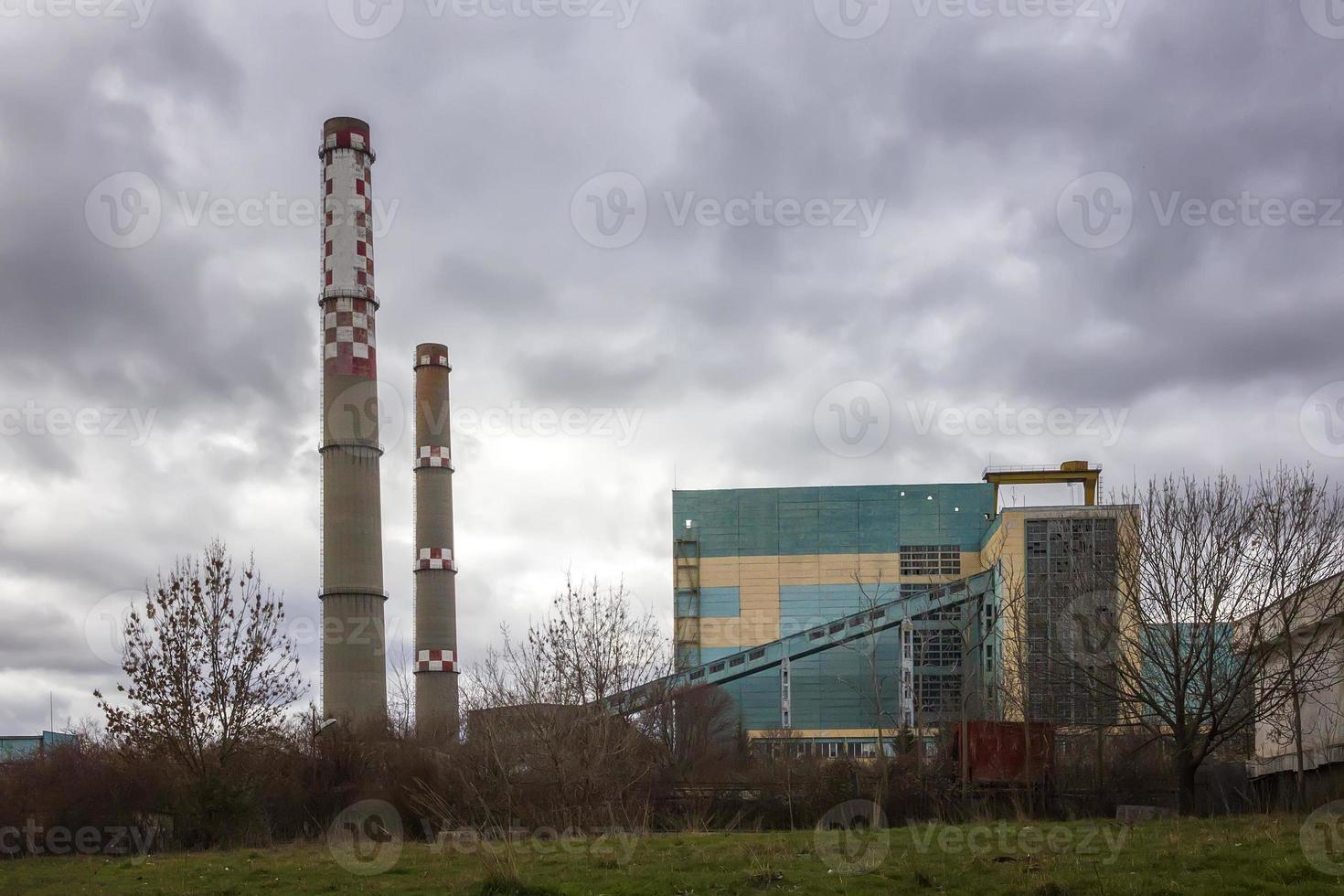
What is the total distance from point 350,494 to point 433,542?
8683 mm

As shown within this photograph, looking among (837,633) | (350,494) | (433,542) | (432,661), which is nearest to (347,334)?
(350,494)

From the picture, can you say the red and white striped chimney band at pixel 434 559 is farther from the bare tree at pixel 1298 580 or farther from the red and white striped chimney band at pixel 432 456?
the bare tree at pixel 1298 580

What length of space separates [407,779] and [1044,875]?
17.1m

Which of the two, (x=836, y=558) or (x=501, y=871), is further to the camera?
(x=836, y=558)

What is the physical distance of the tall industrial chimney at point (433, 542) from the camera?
51219 mm

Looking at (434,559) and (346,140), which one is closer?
(346,140)

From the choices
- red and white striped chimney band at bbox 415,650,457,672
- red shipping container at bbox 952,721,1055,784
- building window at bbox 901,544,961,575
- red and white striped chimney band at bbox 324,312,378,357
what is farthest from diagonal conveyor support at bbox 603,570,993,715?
red shipping container at bbox 952,721,1055,784

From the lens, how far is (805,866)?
46.7 feet

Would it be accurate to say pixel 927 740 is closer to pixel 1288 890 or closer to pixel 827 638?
pixel 827 638

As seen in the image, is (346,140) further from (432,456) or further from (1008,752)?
(1008,752)

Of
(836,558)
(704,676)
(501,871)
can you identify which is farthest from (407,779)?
(836,558)

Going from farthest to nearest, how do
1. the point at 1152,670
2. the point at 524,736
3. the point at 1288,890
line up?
the point at 1152,670, the point at 524,736, the point at 1288,890

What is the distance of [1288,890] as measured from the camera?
1145 cm

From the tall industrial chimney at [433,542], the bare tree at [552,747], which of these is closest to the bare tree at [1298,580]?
the bare tree at [552,747]
